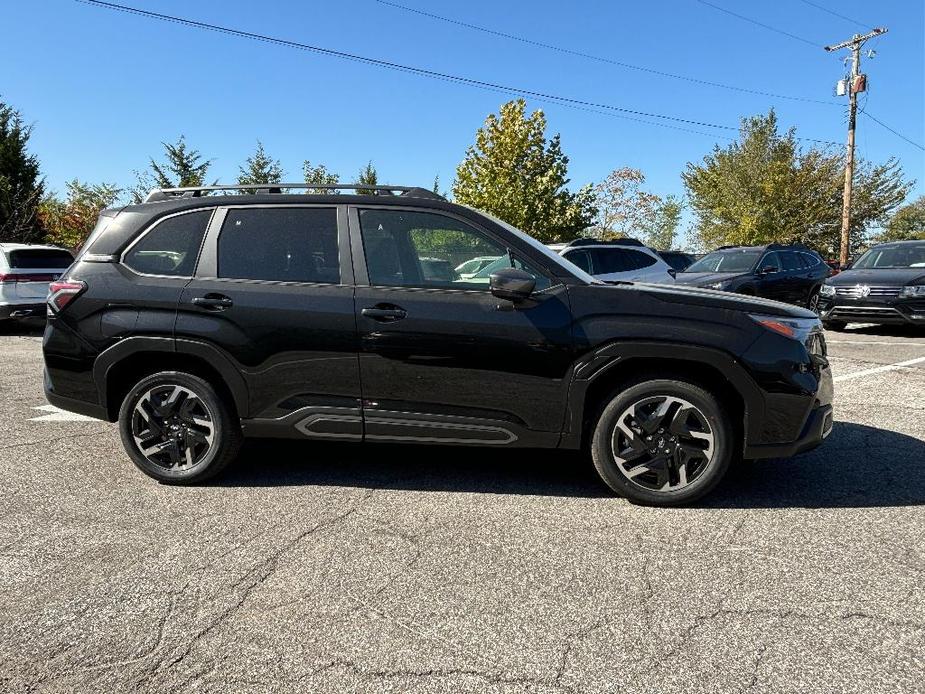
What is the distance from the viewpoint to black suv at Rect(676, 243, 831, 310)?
12836 mm

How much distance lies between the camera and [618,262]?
39.8 ft

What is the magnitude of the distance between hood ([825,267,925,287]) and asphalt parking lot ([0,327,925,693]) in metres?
8.50

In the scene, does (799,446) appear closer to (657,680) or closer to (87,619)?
(657,680)

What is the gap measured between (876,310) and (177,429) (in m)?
12.0

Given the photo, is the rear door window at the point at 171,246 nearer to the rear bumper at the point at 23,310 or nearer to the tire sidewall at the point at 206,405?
the tire sidewall at the point at 206,405

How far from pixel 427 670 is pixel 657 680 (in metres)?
0.76

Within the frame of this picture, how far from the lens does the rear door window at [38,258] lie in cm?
1152

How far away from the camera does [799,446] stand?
12.0 feet

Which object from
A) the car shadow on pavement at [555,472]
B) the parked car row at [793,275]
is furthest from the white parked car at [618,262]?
the car shadow on pavement at [555,472]

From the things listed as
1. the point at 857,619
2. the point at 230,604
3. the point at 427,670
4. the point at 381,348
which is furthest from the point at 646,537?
the point at 230,604

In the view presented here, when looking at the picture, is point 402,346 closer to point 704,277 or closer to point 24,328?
point 704,277

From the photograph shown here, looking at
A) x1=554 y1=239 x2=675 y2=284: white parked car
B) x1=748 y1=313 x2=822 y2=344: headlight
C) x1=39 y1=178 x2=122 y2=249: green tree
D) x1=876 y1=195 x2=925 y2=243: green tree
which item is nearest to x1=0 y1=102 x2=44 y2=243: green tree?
x1=39 y1=178 x2=122 y2=249: green tree

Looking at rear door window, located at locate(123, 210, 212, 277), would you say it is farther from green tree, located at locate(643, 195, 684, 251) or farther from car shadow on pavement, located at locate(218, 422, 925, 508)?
green tree, located at locate(643, 195, 684, 251)

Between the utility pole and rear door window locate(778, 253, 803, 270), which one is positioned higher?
the utility pole
